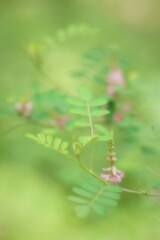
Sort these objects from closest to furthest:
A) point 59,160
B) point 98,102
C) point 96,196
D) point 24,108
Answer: point 96,196 < point 98,102 < point 24,108 < point 59,160

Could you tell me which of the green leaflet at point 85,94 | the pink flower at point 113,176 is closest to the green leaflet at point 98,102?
the green leaflet at point 85,94

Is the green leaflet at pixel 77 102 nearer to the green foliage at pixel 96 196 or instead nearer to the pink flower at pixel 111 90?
the green foliage at pixel 96 196

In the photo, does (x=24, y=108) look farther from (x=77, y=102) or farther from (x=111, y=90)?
(x=77, y=102)

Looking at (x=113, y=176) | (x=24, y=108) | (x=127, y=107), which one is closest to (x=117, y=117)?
(x=127, y=107)

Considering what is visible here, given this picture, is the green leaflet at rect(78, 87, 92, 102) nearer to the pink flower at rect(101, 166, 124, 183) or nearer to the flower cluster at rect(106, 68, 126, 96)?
the pink flower at rect(101, 166, 124, 183)

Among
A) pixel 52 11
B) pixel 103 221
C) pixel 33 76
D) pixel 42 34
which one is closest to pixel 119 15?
pixel 52 11

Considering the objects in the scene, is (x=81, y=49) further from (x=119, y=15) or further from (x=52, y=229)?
(x=52, y=229)

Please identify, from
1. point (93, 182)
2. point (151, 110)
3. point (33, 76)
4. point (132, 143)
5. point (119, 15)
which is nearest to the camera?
point (93, 182)
